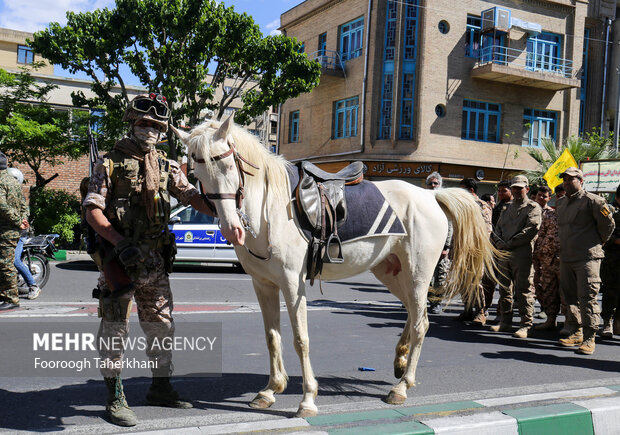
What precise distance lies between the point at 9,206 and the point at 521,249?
742cm

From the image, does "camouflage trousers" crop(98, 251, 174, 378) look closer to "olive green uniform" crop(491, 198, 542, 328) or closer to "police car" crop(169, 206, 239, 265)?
"olive green uniform" crop(491, 198, 542, 328)

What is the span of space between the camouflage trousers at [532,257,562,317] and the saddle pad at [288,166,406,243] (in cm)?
455

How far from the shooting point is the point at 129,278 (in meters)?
3.70

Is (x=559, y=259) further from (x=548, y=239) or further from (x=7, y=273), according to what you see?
(x=7, y=273)

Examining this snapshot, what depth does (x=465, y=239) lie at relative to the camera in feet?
17.0

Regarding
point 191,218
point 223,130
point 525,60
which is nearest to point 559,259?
point 223,130

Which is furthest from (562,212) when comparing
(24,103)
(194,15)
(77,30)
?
(24,103)

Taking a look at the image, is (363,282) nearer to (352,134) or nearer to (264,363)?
(264,363)

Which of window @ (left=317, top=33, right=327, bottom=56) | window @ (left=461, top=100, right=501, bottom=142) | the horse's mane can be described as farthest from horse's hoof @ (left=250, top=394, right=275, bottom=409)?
window @ (left=317, top=33, right=327, bottom=56)

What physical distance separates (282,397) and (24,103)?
18.7 m

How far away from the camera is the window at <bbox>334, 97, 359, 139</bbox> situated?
83.6ft

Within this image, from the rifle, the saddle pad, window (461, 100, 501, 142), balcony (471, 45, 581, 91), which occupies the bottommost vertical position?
the rifle

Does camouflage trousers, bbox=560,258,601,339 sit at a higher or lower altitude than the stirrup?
lower

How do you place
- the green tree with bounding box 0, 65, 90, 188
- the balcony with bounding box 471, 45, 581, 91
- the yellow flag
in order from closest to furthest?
1. the yellow flag
2. the green tree with bounding box 0, 65, 90, 188
3. the balcony with bounding box 471, 45, 581, 91
